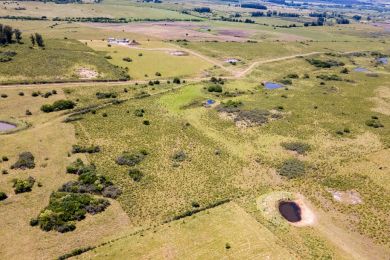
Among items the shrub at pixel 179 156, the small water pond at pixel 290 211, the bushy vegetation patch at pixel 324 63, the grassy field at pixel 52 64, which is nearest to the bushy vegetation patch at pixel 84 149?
the shrub at pixel 179 156

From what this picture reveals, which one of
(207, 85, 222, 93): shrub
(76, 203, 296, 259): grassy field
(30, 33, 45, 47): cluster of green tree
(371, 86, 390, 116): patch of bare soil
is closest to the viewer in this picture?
(76, 203, 296, 259): grassy field

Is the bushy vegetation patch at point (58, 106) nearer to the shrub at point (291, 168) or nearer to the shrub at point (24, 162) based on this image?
the shrub at point (24, 162)

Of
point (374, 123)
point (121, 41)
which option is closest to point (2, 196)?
point (374, 123)

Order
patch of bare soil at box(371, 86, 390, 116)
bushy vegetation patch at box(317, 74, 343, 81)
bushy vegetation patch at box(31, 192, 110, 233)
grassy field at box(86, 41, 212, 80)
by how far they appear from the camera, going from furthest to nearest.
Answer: bushy vegetation patch at box(317, 74, 343, 81)
grassy field at box(86, 41, 212, 80)
patch of bare soil at box(371, 86, 390, 116)
bushy vegetation patch at box(31, 192, 110, 233)

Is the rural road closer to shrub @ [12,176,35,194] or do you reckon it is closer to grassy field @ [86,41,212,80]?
grassy field @ [86,41,212,80]

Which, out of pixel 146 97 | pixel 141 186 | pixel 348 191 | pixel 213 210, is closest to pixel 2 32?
pixel 146 97

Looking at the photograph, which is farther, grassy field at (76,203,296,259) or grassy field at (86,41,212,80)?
grassy field at (86,41,212,80)

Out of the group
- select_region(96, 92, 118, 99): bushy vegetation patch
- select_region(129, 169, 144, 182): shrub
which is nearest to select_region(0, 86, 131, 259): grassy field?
select_region(129, 169, 144, 182): shrub
